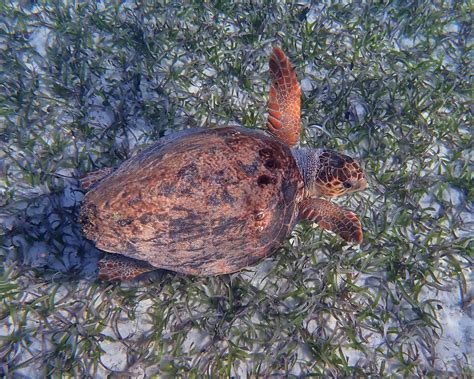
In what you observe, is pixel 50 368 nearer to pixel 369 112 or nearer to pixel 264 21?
pixel 369 112

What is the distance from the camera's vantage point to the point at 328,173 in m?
2.52

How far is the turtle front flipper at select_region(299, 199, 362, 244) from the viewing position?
7.97 feet

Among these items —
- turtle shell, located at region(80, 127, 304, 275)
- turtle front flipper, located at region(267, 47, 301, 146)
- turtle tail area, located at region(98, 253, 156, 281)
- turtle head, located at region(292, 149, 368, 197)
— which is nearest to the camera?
turtle shell, located at region(80, 127, 304, 275)

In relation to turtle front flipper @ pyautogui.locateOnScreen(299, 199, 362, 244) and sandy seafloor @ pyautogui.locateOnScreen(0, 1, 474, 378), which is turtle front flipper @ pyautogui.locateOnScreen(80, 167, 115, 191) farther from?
turtle front flipper @ pyautogui.locateOnScreen(299, 199, 362, 244)

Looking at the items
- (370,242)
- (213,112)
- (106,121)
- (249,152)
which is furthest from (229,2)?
(370,242)

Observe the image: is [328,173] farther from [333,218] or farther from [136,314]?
[136,314]

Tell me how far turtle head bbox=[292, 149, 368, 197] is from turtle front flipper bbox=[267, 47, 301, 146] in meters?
0.21

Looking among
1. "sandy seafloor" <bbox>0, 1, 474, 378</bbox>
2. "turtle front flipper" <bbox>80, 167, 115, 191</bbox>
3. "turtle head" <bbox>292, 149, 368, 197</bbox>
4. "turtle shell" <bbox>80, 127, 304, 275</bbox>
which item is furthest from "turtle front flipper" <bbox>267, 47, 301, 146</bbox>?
"turtle front flipper" <bbox>80, 167, 115, 191</bbox>

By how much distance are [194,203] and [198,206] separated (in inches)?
1.1

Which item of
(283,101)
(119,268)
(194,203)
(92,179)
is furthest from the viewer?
(283,101)

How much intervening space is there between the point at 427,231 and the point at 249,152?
6.25 ft

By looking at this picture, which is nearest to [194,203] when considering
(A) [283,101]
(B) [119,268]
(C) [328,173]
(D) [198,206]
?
(D) [198,206]

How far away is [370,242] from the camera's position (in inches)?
109

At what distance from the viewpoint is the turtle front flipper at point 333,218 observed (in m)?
2.43
